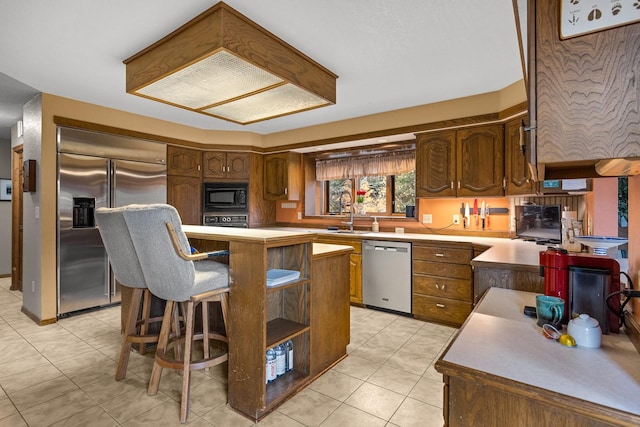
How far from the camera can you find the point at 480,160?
3.32 meters

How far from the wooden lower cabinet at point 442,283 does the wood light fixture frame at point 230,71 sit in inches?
73.3

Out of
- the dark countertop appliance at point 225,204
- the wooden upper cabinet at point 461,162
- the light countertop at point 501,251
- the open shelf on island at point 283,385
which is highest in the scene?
the wooden upper cabinet at point 461,162

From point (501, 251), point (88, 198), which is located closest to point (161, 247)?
point (501, 251)

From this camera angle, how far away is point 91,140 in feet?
12.0

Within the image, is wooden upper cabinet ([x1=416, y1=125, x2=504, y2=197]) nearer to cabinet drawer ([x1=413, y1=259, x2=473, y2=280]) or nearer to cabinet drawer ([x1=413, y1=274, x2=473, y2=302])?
cabinet drawer ([x1=413, y1=259, x2=473, y2=280])

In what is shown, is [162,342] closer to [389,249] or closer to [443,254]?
[389,249]

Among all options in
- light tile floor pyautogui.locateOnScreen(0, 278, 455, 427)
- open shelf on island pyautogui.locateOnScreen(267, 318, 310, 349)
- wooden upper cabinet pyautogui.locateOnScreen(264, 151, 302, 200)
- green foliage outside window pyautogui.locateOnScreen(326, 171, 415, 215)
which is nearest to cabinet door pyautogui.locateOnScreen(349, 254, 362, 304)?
light tile floor pyautogui.locateOnScreen(0, 278, 455, 427)

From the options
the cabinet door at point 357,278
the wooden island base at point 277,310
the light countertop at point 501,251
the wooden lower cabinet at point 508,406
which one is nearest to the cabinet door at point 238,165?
Answer: the light countertop at point 501,251

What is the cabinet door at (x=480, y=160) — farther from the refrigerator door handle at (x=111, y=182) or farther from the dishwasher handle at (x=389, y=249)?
the refrigerator door handle at (x=111, y=182)

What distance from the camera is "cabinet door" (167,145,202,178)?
175 inches

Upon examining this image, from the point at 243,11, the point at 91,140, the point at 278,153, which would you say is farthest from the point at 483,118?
the point at 91,140

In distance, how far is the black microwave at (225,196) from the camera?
4809 millimetres

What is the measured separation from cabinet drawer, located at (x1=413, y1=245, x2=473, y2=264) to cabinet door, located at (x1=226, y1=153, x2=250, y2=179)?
2895 millimetres

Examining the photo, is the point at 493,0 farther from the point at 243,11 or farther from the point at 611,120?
the point at 611,120
